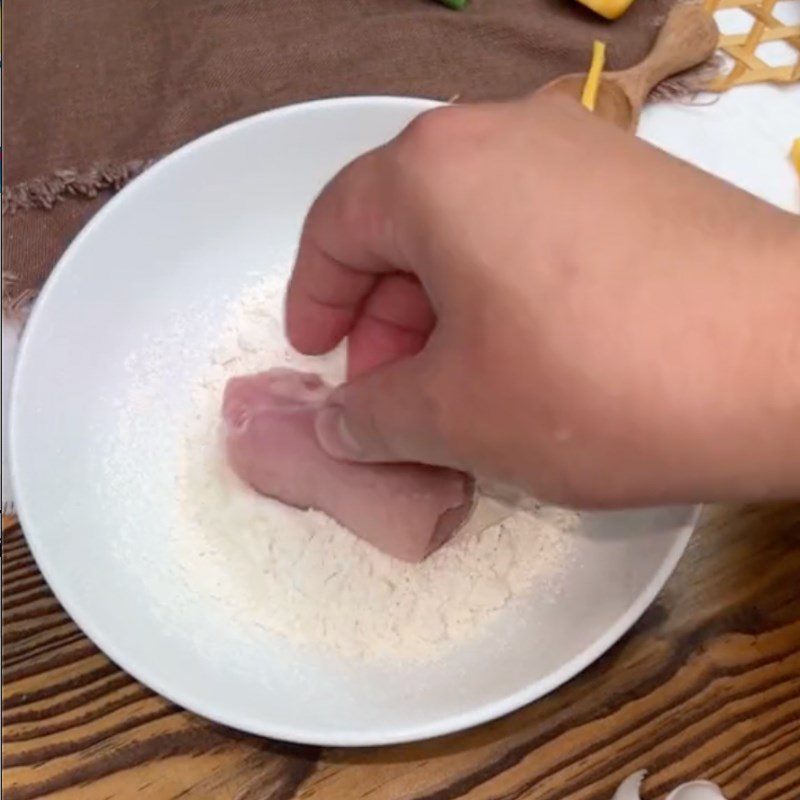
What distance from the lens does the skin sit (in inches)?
17.2

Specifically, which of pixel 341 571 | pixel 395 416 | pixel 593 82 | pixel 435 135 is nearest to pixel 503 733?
pixel 341 571

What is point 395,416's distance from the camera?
1.75 ft

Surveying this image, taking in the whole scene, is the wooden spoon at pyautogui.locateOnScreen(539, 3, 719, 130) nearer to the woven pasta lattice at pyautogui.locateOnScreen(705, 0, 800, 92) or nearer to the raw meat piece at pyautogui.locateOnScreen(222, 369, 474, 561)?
the woven pasta lattice at pyautogui.locateOnScreen(705, 0, 800, 92)

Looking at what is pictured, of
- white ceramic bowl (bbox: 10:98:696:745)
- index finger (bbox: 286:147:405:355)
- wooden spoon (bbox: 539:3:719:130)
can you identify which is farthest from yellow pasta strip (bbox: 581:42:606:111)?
index finger (bbox: 286:147:405:355)

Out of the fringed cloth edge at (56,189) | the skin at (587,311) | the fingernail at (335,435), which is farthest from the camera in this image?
the fringed cloth edge at (56,189)

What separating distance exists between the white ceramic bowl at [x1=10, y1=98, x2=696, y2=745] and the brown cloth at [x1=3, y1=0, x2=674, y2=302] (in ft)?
0.31

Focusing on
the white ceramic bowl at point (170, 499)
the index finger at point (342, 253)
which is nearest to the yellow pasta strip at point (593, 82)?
the white ceramic bowl at point (170, 499)

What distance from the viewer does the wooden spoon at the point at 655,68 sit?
0.87 meters

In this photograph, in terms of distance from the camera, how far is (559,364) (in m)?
0.45

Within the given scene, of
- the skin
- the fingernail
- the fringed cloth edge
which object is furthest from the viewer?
the fringed cloth edge

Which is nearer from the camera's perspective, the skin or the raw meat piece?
the skin

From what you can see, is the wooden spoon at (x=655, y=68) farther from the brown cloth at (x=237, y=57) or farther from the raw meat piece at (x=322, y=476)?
the raw meat piece at (x=322, y=476)

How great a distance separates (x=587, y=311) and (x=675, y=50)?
1.72 feet

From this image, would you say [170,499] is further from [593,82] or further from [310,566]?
[593,82]
